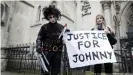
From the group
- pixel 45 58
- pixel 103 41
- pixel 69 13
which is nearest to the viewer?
pixel 45 58

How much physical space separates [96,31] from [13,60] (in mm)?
7228

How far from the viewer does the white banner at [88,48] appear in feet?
14.3

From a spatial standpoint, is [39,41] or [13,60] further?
[13,60]

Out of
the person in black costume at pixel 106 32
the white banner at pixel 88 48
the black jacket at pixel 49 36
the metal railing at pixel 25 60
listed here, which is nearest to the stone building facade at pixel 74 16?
the metal railing at pixel 25 60

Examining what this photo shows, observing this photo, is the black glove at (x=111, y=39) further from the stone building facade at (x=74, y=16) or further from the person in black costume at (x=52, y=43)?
the stone building facade at (x=74, y=16)

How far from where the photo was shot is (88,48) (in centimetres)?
454

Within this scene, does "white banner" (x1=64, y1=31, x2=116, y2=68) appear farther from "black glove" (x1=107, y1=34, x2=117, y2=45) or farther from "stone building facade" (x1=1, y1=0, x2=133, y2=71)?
"stone building facade" (x1=1, y1=0, x2=133, y2=71)

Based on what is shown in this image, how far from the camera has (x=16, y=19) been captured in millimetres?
16234

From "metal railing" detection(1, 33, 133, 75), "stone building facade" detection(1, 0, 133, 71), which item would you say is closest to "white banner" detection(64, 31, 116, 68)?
"metal railing" detection(1, 33, 133, 75)

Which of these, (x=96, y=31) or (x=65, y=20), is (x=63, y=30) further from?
(x=65, y=20)

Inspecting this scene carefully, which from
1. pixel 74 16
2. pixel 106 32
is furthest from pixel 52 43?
pixel 74 16

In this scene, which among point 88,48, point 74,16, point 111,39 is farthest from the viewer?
point 74,16

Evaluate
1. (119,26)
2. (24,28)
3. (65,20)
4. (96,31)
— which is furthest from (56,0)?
(96,31)

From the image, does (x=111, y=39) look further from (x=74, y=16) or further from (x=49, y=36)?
(x=74, y=16)
